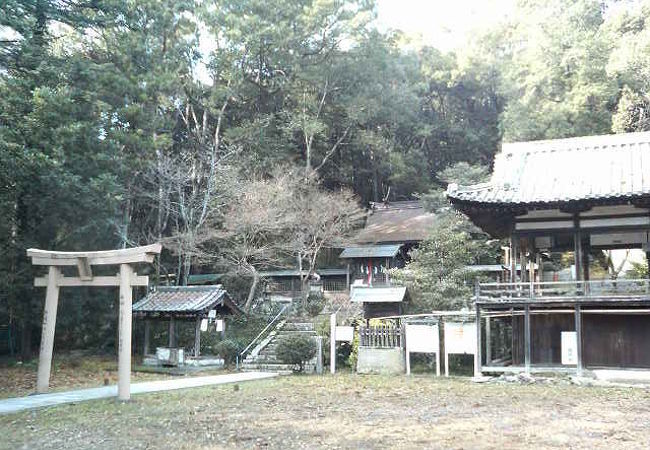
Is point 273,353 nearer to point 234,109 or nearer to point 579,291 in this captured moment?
point 579,291

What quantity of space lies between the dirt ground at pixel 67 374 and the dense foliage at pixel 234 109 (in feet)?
5.70

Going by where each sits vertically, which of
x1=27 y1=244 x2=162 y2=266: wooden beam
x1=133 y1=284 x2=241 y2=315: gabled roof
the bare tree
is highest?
the bare tree

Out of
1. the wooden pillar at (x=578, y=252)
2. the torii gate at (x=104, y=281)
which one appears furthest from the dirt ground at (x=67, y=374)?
the wooden pillar at (x=578, y=252)

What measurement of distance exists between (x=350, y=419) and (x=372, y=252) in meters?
24.6

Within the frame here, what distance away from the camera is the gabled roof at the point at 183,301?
21.2m

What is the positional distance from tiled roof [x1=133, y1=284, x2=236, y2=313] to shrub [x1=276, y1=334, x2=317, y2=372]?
323cm

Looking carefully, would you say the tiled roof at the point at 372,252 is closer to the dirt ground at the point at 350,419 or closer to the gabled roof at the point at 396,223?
the gabled roof at the point at 396,223

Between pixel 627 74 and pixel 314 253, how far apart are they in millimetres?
19766

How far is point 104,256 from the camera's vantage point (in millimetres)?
13797

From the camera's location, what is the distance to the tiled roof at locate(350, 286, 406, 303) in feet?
79.4

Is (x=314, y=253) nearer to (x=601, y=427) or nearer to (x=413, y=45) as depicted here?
(x=601, y=427)

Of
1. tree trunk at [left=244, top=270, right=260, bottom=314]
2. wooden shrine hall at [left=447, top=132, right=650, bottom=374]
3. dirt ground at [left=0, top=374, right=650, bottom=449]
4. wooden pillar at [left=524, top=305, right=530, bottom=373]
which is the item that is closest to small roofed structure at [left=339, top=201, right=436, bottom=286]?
tree trunk at [left=244, top=270, right=260, bottom=314]

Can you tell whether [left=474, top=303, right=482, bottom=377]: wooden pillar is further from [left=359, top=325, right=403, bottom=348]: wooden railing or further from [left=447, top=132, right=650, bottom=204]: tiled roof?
[left=447, top=132, right=650, bottom=204]: tiled roof

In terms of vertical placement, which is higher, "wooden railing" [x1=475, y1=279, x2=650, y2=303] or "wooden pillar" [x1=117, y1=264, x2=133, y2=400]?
"wooden railing" [x1=475, y1=279, x2=650, y2=303]
